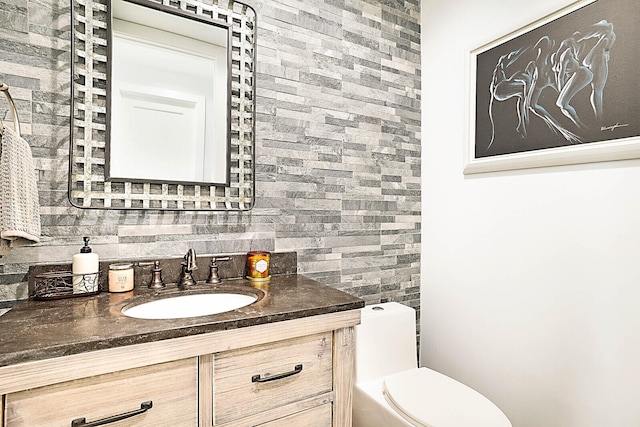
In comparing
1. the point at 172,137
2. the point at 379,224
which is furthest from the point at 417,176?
the point at 172,137

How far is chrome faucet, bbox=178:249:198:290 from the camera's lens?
4.44 ft

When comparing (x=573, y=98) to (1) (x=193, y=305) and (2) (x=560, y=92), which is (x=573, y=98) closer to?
(2) (x=560, y=92)

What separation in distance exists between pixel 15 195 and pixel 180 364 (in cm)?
63

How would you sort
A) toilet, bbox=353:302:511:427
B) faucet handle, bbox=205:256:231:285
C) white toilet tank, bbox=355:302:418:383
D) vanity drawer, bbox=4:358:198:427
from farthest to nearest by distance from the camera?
white toilet tank, bbox=355:302:418:383, faucet handle, bbox=205:256:231:285, toilet, bbox=353:302:511:427, vanity drawer, bbox=4:358:198:427

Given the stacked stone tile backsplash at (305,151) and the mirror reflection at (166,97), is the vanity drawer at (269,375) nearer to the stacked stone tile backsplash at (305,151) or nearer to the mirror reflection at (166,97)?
the stacked stone tile backsplash at (305,151)

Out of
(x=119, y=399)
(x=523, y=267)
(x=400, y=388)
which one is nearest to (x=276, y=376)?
(x=119, y=399)

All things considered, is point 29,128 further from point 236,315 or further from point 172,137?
point 236,315

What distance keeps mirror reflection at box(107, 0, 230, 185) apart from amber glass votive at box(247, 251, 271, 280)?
1.06 feet

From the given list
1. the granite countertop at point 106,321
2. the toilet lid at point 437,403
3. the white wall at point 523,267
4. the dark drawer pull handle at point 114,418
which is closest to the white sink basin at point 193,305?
the granite countertop at point 106,321

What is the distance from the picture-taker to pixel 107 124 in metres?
1.29

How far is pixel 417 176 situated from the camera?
6.77 feet

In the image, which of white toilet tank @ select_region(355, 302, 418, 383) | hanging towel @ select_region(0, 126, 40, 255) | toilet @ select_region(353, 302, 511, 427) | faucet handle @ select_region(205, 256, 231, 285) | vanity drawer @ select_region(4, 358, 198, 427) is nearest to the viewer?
vanity drawer @ select_region(4, 358, 198, 427)

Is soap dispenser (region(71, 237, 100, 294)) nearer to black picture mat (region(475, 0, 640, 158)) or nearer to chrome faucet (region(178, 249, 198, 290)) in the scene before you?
chrome faucet (region(178, 249, 198, 290))
